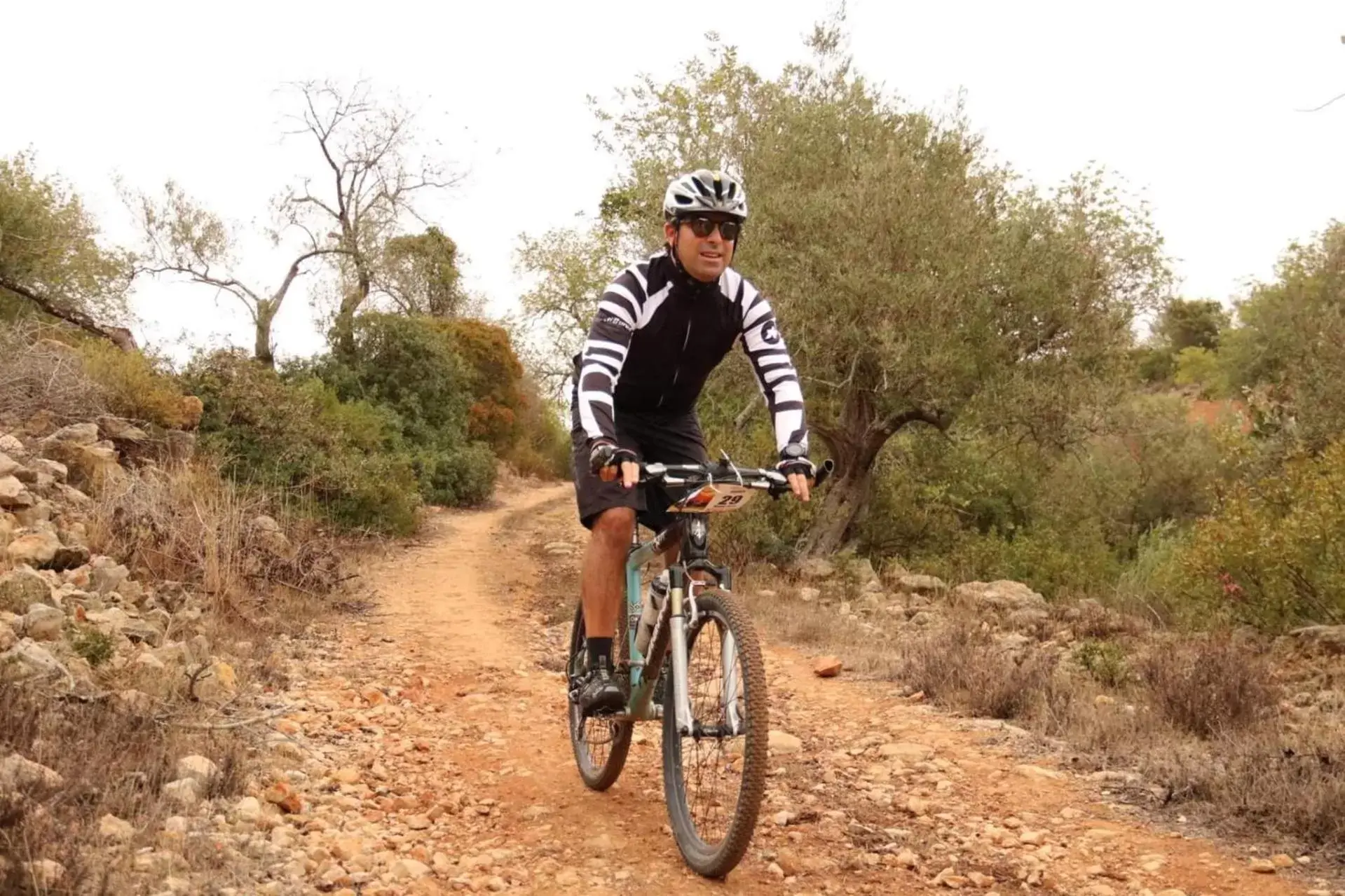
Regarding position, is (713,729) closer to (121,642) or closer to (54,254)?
(121,642)

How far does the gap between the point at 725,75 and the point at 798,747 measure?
62.0ft

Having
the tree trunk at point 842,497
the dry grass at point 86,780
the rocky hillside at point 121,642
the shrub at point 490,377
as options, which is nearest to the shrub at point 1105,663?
the rocky hillside at point 121,642

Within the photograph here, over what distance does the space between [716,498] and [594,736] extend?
174cm

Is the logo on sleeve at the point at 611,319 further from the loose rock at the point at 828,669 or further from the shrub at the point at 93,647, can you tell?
the loose rock at the point at 828,669

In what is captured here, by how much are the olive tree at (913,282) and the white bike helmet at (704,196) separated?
28.5 feet

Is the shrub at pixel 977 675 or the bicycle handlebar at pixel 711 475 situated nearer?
the bicycle handlebar at pixel 711 475

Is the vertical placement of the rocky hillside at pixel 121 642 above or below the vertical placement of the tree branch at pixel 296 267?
below

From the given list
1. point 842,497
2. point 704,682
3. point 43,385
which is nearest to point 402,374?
point 842,497

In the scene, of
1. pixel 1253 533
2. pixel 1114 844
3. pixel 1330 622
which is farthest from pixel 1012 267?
pixel 1114 844

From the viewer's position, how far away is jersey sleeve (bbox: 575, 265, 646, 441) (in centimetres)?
397

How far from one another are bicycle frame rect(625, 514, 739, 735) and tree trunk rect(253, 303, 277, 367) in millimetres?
19466

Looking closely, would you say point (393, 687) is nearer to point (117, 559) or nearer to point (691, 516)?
point (117, 559)

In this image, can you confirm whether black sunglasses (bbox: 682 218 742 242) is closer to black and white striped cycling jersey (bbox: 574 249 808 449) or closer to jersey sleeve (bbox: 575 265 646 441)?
black and white striped cycling jersey (bbox: 574 249 808 449)

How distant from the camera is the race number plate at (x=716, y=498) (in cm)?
363
